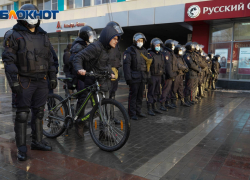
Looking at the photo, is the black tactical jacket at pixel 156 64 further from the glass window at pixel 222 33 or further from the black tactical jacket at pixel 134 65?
the glass window at pixel 222 33

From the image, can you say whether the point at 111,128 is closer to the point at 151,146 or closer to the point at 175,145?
the point at 151,146

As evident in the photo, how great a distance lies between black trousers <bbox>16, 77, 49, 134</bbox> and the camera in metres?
3.30

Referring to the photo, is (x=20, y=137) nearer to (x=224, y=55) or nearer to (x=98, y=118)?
(x=98, y=118)

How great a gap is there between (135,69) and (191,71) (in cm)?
→ 327

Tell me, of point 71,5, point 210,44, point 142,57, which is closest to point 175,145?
point 142,57

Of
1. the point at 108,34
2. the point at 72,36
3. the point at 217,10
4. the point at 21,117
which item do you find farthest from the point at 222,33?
the point at 21,117

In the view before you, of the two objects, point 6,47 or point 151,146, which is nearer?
point 6,47

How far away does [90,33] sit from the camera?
4.75 m

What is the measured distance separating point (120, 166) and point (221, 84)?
13813 millimetres

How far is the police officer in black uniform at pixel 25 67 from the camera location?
3123 millimetres

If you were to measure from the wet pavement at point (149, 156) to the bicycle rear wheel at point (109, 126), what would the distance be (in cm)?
16

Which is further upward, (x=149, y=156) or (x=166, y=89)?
(x=166, y=89)

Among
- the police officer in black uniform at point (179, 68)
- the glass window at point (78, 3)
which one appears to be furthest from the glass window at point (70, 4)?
the police officer in black uniform at point (179, 68)

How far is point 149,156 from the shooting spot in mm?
Answer: 3510
